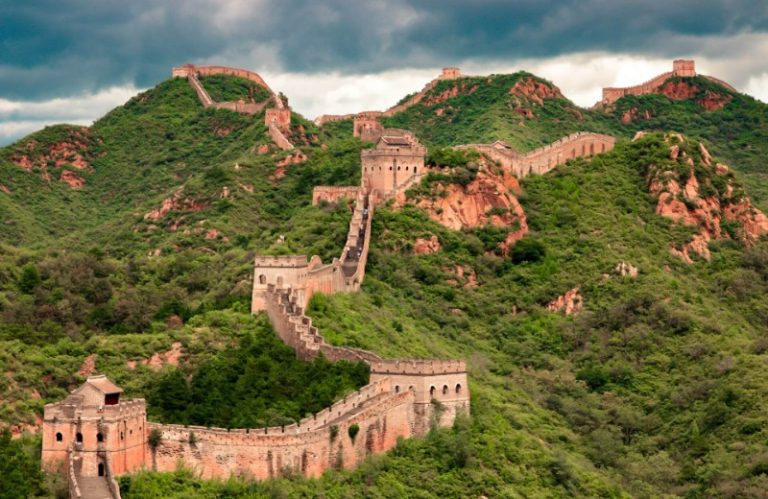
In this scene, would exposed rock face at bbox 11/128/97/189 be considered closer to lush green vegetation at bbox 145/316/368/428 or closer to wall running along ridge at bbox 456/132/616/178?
wall running along ridge at bbox 456/132/616/178

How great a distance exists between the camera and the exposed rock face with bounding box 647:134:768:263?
389ft

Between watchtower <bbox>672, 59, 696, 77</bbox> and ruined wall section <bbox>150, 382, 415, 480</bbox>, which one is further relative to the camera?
watchtower <bbox>672, 59, 696, 77</bbox>

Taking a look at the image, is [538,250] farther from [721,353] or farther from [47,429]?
[47,429]

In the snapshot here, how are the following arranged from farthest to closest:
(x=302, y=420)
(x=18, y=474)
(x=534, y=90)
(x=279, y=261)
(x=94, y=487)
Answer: (x=534, y=90) < (x=279, y=261) < (x=302, y=420) < (x=94, y=487) < (x=18, y=474)

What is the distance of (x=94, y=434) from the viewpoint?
2591 inches

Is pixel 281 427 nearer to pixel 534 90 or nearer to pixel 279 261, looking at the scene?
pixel 279 261

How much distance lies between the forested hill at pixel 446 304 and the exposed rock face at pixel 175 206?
226 millimetres

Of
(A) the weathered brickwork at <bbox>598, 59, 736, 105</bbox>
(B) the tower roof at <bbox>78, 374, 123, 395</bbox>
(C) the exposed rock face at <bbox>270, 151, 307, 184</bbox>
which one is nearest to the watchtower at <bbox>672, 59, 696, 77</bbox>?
(A) the weathered brickwork at <bbox>598, 59, 736, 105</bbox>

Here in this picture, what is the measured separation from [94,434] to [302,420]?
953 cm

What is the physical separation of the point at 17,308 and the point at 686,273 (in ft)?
127

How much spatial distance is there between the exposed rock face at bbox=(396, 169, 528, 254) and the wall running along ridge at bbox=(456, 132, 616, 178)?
3889 millimetres

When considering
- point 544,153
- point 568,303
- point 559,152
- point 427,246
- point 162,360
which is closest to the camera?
point 162,360

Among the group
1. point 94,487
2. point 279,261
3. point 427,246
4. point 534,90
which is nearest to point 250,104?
point 534,90

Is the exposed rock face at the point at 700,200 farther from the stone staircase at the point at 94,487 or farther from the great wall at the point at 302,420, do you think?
the stone staircase at the point at 94,487
